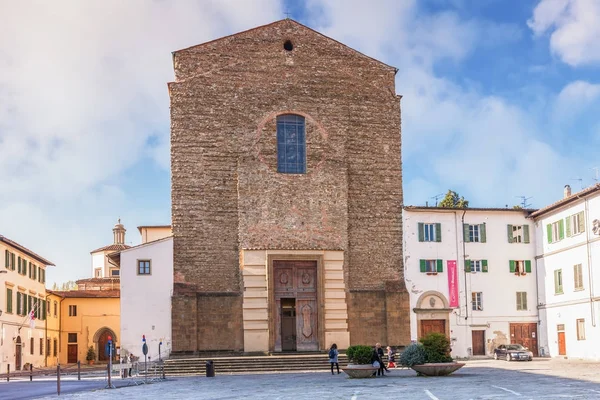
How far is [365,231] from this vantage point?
3800 centimetres

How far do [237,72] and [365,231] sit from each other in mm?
9799

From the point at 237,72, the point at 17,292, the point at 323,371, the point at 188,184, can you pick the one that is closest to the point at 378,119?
the point at 237,72

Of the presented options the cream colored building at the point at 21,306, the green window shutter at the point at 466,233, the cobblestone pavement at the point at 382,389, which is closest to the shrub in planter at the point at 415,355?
the cobblestone pavement at the point at 382,389

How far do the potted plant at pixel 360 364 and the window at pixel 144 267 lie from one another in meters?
12.3

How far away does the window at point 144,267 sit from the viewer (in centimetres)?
3656

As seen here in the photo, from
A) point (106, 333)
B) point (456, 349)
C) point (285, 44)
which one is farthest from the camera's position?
point (106, 333)

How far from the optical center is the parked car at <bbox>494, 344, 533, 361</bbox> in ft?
139

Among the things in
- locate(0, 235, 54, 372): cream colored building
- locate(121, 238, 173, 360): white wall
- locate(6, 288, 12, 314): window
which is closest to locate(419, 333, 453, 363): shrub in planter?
locate(121, 238, 173, 360): white wall

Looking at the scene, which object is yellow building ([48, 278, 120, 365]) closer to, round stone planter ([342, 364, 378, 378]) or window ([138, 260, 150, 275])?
window ([138, 260, 150, 275])

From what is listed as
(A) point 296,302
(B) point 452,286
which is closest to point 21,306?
(A) point 296,302

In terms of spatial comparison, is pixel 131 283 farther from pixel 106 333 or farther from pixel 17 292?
pixel 106 333

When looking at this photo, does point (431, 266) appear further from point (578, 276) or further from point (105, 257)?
point (105, 257)

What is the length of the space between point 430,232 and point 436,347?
20.0 meters

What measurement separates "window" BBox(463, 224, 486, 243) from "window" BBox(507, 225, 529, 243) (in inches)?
74.5
